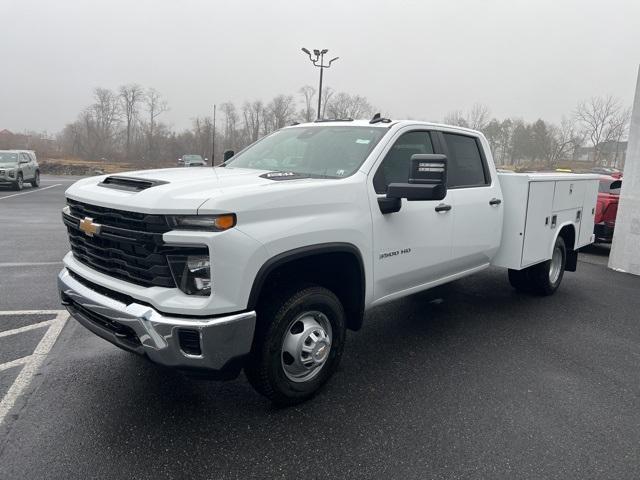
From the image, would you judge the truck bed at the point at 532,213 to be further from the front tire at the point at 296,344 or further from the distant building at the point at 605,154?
the distant building at the point at 605,154

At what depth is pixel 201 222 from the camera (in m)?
2.67

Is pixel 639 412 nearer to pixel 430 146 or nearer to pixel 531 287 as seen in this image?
pixel 430 146

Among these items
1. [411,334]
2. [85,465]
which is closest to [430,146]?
[411,334]

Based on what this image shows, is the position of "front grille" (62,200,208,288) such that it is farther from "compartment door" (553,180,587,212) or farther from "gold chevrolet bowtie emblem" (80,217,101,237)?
"compartment door" (553,180,587,212)

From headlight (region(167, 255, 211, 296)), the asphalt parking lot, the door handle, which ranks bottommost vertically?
the asphalt parking lot

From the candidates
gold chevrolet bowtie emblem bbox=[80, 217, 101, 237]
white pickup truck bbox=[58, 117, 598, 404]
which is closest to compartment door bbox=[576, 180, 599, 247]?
white pickup truck bbox=[58, 117, 598, 404]

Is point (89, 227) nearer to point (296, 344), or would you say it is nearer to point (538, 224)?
point (296, 344)

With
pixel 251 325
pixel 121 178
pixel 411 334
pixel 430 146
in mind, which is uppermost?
pixel 430 146

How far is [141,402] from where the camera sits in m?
3.37

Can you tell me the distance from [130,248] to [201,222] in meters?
0.55

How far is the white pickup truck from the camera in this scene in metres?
2.69

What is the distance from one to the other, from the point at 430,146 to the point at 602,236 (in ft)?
23.1

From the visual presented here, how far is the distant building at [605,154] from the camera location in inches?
1954

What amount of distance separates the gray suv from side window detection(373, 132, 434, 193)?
20783 millimetres
